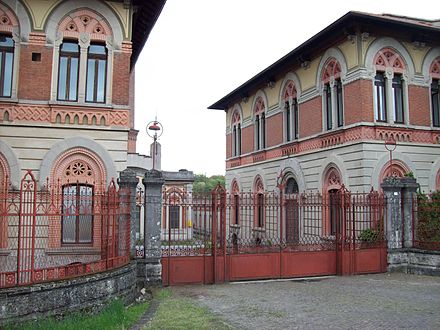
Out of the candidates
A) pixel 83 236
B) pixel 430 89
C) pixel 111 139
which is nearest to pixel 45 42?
pixel 111 139

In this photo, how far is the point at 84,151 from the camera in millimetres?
13406

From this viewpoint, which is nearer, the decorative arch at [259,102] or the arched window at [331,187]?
the arched window at [331,187]

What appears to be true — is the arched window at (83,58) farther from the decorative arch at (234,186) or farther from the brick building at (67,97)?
the decorative arch at (234,186)

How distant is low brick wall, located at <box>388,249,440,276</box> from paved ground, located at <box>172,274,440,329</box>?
16.7 inches

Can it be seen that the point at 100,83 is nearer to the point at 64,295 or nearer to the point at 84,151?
the point at 84,151

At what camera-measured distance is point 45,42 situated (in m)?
13.3

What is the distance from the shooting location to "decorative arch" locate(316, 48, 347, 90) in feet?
55.2

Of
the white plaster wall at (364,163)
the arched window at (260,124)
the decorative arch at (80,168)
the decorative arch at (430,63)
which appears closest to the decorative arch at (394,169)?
the white plaster wall at (364,163)

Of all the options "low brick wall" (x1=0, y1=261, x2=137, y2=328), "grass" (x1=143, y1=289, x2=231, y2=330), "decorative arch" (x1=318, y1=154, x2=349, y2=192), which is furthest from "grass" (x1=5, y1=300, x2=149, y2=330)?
"decorative arch" (x1=318, y1=154, x2=349, y2=192)

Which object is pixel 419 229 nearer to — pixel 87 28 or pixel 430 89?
pixel 430 89

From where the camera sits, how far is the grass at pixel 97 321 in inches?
291

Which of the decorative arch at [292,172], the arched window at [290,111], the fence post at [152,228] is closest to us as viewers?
the fence post at [152,228]

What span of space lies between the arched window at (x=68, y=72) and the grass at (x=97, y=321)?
7.18m

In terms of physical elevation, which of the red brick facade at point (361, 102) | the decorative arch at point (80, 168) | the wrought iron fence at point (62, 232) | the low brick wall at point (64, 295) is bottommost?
the low brick wall at point (64, 295)
